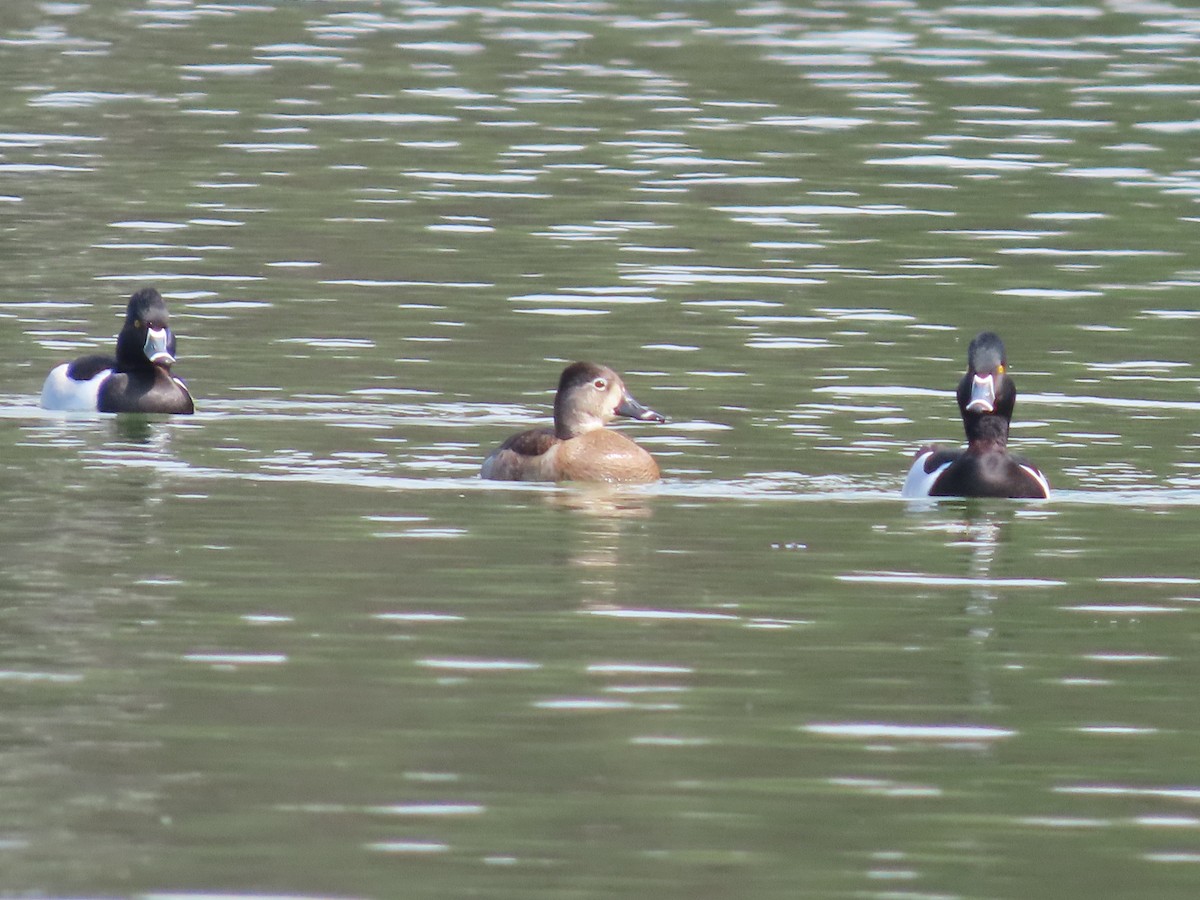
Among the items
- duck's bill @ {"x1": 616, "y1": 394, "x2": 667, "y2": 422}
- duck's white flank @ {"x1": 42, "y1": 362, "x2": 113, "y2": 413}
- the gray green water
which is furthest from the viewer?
duck's white flank @ {"x1": 42, "y1": 362, "x2": 113, "y2": 413}

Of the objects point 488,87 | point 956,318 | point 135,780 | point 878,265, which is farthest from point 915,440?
point 488,87

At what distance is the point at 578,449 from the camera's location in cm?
1816

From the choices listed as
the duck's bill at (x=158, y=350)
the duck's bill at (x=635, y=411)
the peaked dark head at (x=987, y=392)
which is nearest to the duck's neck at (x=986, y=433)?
the peaked dark head at (x=987, y=392)

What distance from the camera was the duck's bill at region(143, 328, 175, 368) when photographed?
21.0 metres

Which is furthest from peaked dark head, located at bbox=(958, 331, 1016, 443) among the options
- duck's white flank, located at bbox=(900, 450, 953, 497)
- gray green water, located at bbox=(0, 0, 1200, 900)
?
gray green water, located at bbox=(0, 0, 1200, 900)

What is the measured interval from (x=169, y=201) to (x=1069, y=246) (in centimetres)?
959

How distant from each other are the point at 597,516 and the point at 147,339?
547 centimetres

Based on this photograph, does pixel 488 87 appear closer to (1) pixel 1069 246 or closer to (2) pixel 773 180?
(2) pixel 773 180

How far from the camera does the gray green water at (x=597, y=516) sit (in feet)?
33.1

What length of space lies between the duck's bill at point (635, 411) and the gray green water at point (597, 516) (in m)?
0.28

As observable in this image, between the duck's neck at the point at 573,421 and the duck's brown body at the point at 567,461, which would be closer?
the duck's brown body at the point at 567,461

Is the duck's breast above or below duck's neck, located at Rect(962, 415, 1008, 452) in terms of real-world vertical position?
below

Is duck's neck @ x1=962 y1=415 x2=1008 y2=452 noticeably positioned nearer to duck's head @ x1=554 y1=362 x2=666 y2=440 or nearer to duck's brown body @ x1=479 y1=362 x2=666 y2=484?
duck's brown body @ x1=479 y1=362 x2=666 y2=484

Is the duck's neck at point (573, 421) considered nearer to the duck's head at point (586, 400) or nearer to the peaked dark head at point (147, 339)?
the duck's head at point (586, 400)
